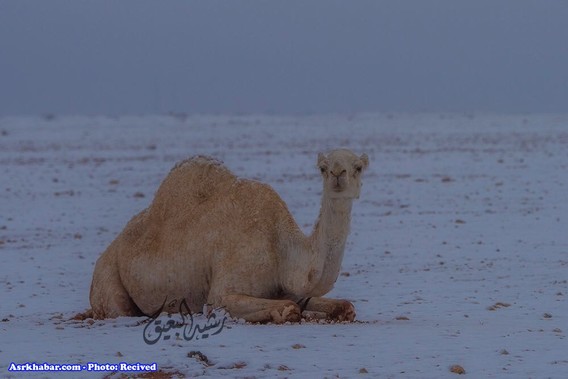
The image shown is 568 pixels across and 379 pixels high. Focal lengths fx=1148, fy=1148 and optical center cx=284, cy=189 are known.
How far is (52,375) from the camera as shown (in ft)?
21.5

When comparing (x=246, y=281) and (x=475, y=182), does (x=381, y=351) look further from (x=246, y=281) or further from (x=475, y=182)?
(x=475, y=182)

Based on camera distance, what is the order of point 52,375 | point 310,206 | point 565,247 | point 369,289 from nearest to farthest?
point 52,375 → point 369,289 → point 565,247 → point 310,206

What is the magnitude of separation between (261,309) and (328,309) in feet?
1.95

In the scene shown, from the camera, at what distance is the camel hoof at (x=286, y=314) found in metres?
7.82

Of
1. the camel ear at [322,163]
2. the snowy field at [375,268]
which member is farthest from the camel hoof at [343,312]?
the camel ear at [322,163]

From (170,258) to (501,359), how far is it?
9.59ft

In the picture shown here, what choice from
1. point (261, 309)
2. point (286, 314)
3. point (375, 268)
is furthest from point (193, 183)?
point (375, 268)

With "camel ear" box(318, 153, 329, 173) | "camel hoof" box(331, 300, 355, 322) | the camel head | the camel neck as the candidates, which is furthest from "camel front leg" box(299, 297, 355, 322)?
"camel ear" box(318, 153, 329, 173)

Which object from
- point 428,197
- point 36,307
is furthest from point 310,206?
point 36,307

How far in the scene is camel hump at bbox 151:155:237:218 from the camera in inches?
354

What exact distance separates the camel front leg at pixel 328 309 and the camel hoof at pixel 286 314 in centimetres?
38

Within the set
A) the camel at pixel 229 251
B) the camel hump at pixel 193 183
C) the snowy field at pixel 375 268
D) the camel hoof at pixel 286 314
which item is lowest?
the snowy field at pixel 375 268

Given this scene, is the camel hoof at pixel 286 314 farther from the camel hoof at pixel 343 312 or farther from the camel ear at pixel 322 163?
the camel ear at pixel 322 163

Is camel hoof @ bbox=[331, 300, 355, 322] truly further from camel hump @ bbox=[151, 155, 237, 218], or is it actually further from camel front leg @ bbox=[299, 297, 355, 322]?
camel hump @ bbox=[151, 155, 237, 218]
